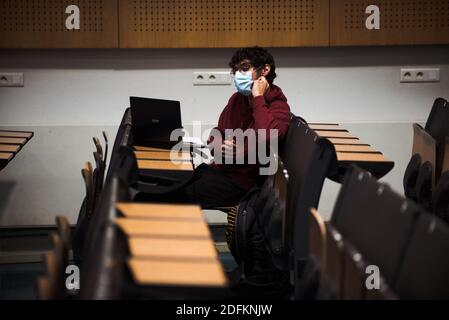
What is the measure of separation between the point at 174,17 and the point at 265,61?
148cm

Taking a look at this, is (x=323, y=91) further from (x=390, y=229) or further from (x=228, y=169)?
(x=390, y=229)

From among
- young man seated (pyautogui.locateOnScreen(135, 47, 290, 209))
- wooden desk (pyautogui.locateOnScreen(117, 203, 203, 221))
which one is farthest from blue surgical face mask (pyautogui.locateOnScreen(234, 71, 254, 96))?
wooden desk (pyautogui.locateOnScreen(117, 203, 203, 221))

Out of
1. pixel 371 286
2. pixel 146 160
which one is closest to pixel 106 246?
pixel 371 286

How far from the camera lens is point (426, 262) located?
2.10 meters

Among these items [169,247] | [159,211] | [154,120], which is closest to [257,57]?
[154,120]

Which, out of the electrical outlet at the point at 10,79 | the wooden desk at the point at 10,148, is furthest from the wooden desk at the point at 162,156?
the electrical outlet at the point at 10,79

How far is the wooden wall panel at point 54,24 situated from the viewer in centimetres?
604

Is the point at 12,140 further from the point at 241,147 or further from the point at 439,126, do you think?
the point at 439,126

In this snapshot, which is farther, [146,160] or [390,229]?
[146,160]

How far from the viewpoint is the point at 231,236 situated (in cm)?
450

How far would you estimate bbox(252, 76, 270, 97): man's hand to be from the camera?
4.76 meters
